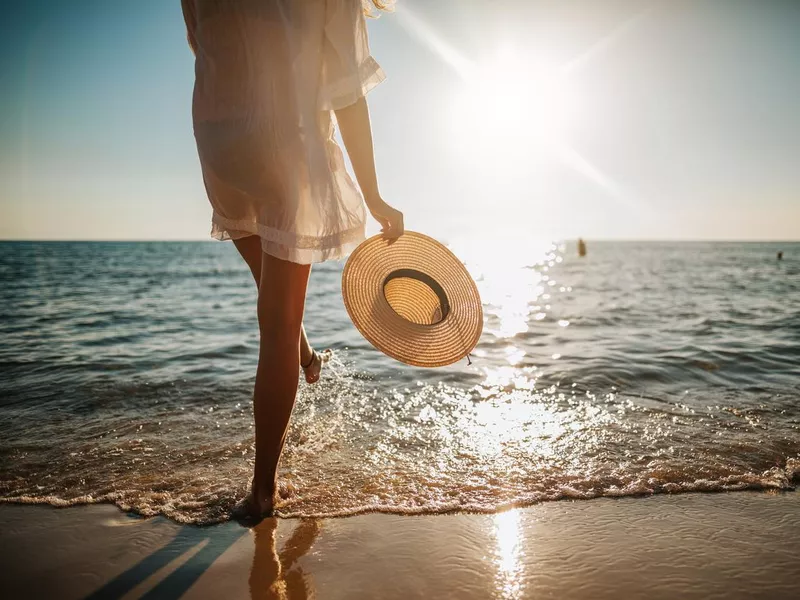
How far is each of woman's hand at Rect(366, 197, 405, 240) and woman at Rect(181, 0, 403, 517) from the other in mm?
80

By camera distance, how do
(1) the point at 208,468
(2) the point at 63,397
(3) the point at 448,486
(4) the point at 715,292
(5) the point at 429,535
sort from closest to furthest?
(5) the point at 429,535 → (3) the point at 448,486 → (1) the point at 208,468 → (2) the point at 63,397 → (4) the point at 715,292

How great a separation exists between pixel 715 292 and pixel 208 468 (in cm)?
1470

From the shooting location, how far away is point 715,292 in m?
13.7

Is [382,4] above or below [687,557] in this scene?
above

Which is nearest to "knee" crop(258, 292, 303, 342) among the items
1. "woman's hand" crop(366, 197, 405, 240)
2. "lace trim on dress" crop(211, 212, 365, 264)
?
"lace trim on dress" crop(211, 212, 365, 264)

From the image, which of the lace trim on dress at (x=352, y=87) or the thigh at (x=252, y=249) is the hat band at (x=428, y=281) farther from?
the lace trim on dress at (x=352, y=87)

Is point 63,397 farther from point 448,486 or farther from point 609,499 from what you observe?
point 609,499

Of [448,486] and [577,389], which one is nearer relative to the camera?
[448,486]

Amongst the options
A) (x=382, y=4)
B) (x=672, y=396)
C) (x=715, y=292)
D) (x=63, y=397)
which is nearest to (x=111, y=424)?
(x=63, y=397)

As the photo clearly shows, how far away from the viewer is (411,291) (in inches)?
102

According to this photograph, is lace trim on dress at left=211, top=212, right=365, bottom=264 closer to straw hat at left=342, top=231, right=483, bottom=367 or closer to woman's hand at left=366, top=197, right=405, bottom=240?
woman's hand at left=366, top=197, right=405, bottom=240

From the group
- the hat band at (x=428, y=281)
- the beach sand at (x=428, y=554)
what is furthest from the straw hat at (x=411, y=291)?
the beach sand at (x=428, y=554)

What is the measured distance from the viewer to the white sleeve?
5.44 ft

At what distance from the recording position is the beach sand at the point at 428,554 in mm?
1533
